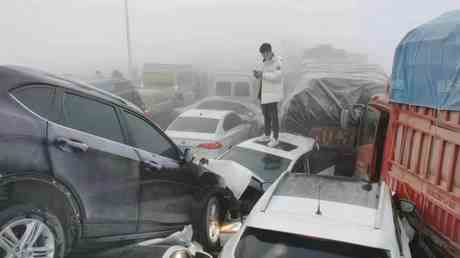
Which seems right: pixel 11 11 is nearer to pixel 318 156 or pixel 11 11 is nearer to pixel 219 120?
pixel 219 120

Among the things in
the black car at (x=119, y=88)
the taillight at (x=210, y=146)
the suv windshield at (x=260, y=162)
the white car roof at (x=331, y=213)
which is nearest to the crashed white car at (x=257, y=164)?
the suv windshield at (x=260, y=162)

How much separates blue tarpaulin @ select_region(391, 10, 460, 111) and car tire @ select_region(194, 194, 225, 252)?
2777 mm

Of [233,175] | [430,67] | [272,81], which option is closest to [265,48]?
[272,81]

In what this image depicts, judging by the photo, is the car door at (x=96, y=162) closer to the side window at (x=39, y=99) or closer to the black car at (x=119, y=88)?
the side window at (x=39, y=99)

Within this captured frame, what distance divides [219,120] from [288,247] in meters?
7.09

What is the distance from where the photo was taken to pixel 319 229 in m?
3.16

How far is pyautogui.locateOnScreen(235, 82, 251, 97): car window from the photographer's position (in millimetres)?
14758

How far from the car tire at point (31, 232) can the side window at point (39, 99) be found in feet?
2.26

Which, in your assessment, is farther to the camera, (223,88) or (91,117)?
(223,88)

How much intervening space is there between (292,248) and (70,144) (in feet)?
5.91

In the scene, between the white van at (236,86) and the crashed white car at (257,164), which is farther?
the white van at (236,86)

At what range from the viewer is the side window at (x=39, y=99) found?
3.14 meters

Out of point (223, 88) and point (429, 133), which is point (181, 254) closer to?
point (429, 133)

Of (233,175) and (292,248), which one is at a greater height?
(292,248)
